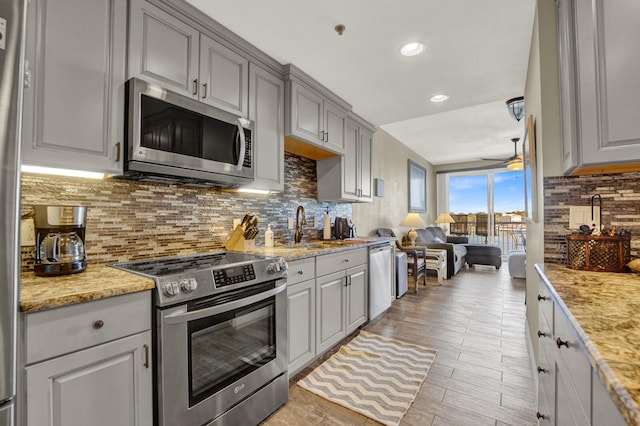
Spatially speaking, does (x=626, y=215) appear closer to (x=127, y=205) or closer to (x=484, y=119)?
(x=127, y=205)

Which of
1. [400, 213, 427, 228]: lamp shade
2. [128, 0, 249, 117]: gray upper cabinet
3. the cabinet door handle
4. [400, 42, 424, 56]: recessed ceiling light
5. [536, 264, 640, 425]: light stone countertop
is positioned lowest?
the cabinet door handle

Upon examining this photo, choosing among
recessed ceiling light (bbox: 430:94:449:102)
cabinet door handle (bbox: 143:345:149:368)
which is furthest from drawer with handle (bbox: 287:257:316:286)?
recessed ceiling light (bbox: 430:94:449:102)

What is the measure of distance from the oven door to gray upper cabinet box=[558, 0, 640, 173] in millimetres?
1753

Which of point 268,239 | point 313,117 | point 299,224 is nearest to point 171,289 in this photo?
point 268,239

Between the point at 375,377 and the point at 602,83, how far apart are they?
2.14 m

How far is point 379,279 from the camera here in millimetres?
3338

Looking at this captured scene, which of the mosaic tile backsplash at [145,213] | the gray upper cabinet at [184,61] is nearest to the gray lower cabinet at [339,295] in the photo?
the mosaic tile backsplash at [145,213]

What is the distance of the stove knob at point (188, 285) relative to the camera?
1334 mm

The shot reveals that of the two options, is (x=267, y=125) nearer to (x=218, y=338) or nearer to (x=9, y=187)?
(x=218, y=338)

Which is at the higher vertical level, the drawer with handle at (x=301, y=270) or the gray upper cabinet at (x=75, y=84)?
the gray upper cabinet at (x=75, y=84)

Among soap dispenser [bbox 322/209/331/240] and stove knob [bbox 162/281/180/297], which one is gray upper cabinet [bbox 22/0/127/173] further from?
soap dispenser [bbox 322/209/331/240]

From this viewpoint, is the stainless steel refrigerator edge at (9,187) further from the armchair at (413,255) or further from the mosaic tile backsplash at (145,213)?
the armchair at (413,255)

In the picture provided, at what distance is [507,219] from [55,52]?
8.95m

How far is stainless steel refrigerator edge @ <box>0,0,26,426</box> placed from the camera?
32.4 inches
